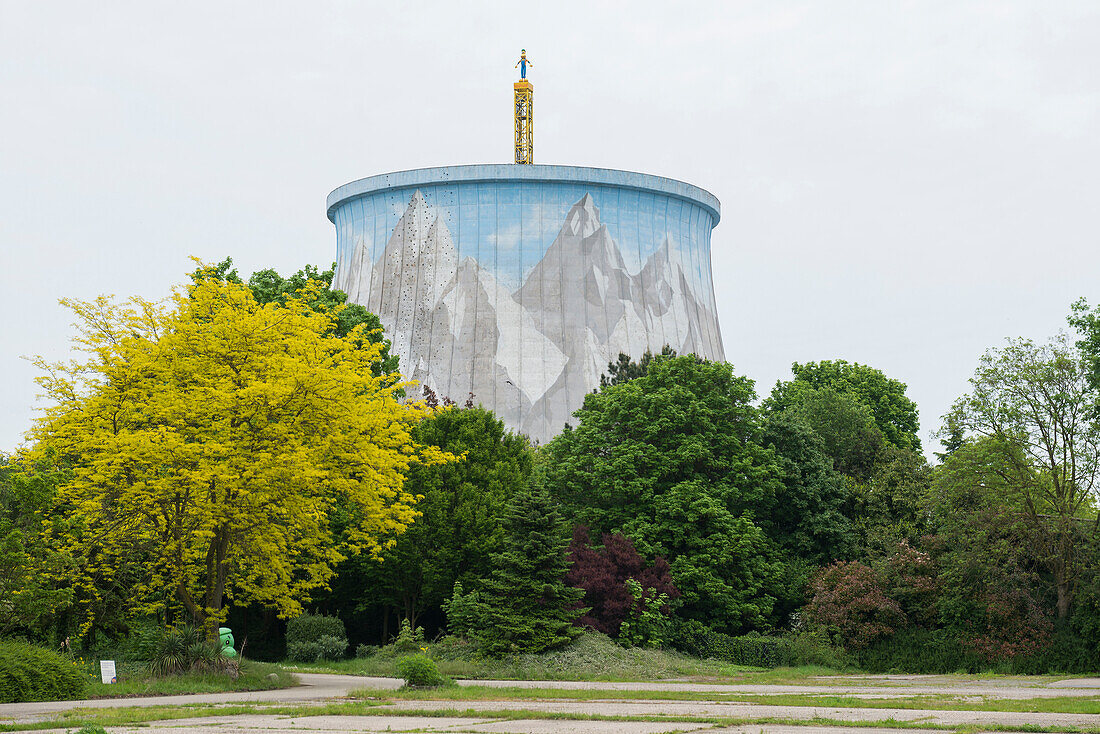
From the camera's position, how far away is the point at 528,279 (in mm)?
51188

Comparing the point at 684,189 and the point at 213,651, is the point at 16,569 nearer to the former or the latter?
the point at 213,651

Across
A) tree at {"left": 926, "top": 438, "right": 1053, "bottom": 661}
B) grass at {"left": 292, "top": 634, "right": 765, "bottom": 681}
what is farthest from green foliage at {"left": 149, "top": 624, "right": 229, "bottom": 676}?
tree at {"left": 926, "top": 438, "right": 1053, "bottom": 661}

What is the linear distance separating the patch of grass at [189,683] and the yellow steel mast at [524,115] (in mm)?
39949

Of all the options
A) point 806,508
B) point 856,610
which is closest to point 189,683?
point 856,610

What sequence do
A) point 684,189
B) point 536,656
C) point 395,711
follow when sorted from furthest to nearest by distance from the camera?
point 684,189, point 536,656, point 395,711

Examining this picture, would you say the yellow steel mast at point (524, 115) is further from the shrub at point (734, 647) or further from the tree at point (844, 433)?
the shrub at point (734, 647)

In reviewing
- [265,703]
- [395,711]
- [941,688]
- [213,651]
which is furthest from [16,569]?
[941,688]

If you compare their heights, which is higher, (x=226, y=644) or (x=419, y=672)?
(x=226, y=644)

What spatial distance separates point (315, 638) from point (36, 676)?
13.6 meters

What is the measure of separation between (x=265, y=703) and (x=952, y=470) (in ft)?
62.6

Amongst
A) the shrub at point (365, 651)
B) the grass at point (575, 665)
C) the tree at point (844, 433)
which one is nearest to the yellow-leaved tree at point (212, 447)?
the grass at point (575, 665)

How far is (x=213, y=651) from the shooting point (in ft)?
73.4

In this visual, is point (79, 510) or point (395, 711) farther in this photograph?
point (79, 510)

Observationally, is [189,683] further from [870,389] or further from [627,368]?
[870,389]
